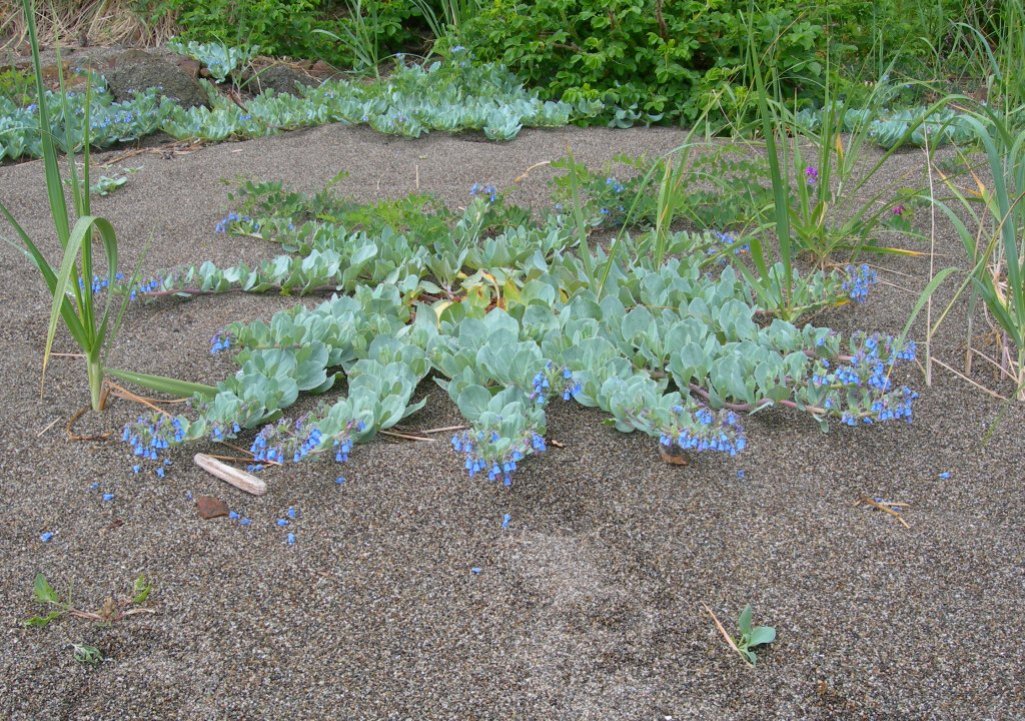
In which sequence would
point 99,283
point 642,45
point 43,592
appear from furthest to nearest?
point 642,45, point 99,283, point 43,592

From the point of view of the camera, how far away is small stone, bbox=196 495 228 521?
6.40 ft

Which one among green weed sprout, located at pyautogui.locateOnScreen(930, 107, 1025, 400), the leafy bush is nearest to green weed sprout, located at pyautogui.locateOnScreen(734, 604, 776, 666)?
green weed sprout, located at pyautogui.locateOnScreen(930, 107, 1025, 400)

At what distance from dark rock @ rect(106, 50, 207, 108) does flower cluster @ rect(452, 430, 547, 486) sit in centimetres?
401

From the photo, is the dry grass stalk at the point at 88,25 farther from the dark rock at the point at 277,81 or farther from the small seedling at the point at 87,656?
the small seedling at the point at 87,656

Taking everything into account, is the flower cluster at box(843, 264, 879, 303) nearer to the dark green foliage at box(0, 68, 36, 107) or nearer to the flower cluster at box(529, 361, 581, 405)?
the flower cluster at box(529, 361, 581, 405)

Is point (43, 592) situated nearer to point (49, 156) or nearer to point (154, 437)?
point (154, 437)

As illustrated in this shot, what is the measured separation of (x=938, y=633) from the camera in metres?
1.70

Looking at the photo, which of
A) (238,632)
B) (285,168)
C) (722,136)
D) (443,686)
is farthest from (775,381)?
(722,136)

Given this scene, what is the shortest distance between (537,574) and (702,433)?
438 millimetres

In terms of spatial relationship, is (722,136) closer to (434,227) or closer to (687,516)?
(434,227)

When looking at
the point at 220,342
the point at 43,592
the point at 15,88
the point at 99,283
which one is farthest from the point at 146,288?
the point at 15,88

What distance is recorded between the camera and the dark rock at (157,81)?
5.38 m

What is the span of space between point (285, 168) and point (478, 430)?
244 centimetres

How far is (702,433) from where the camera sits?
197 centimetres
